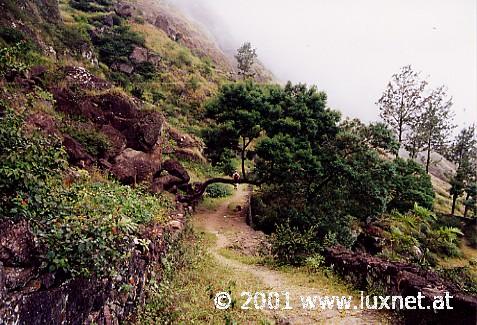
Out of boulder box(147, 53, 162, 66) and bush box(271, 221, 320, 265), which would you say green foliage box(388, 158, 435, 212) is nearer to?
bush box(271, 221, 320, 265)

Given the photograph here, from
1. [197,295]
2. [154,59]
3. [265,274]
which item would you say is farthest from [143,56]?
[197,295]

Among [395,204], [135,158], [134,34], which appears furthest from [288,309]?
[134,34]

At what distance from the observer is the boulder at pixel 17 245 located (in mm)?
3883

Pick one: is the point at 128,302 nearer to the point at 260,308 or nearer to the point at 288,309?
the point at 260,308

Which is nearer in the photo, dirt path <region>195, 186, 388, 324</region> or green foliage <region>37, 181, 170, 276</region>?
green foliage <region>37, 181, 170, 276</region>

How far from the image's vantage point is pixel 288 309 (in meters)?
7.48

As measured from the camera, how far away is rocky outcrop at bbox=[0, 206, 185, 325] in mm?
3617

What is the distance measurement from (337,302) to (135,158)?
838cm

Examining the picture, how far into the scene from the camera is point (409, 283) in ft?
24.0

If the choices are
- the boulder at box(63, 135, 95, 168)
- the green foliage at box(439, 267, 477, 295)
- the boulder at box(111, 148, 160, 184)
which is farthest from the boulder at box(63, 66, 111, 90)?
the green foliage at box(439, 267, 477, 295)

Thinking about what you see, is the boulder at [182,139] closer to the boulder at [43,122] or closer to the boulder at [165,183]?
the boulder at [165,183]

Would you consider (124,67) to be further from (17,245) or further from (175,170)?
(17,245)

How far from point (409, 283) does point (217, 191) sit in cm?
1678

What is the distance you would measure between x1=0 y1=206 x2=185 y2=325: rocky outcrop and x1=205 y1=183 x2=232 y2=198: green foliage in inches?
656
